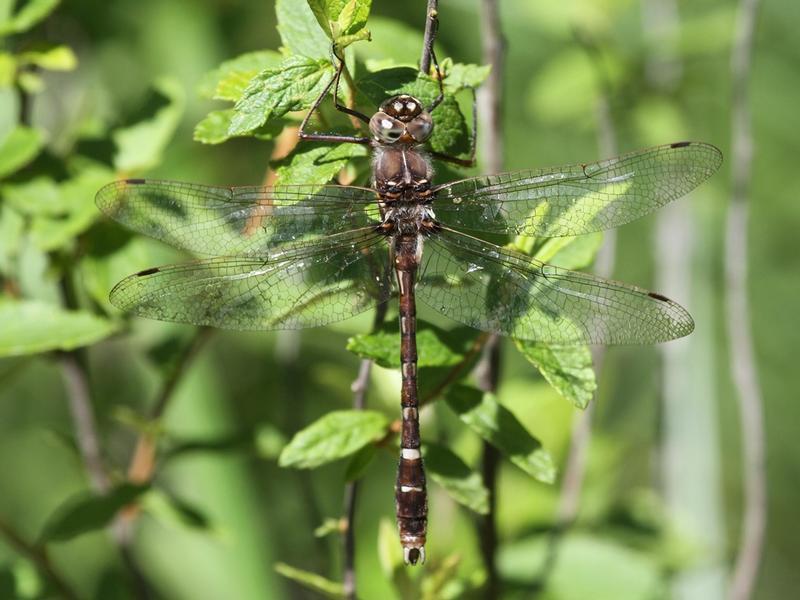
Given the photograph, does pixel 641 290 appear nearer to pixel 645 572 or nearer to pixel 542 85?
pixel 645 572

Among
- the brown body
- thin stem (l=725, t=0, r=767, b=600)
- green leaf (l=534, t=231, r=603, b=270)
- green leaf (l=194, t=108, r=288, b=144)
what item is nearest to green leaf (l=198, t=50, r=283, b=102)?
green leaf (l=194, t=108, r=288, b=144)

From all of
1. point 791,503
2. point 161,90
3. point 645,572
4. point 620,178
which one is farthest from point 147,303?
point 791,503

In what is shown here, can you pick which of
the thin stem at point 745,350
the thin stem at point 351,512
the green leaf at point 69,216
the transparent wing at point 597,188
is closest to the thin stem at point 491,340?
the transparent wing at point 597,188

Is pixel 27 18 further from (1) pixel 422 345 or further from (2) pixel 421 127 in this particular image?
(1) pixel 422 345

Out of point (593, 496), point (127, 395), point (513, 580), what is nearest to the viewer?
point (513, 580)

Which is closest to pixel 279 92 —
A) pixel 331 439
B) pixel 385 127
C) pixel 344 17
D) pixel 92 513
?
pixel 344 17
